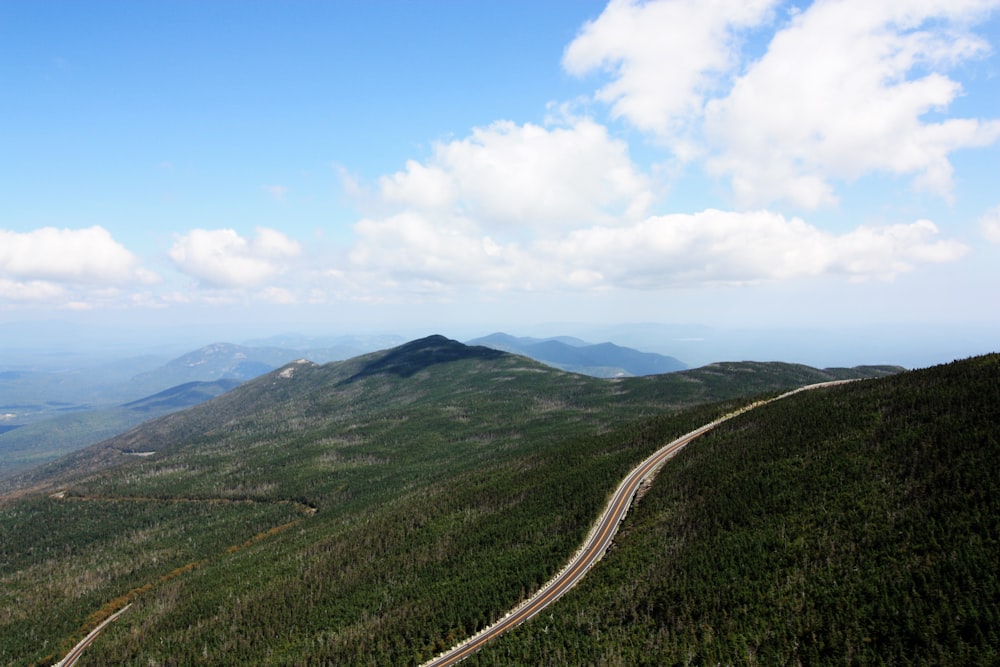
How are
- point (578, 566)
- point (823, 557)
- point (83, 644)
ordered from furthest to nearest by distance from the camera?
1. point (83, 644)
2. point (578, 566)
3. point (823, 557)

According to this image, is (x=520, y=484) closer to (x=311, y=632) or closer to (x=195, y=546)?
(x=311, y=632)

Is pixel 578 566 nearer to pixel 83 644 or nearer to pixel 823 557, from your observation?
pixel 823 557

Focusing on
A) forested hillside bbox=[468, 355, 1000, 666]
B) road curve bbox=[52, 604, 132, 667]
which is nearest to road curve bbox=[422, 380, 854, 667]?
forested hillside bbox=[468, 355, 1000, 666]

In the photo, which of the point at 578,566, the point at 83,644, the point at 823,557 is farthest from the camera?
the point at 83,644

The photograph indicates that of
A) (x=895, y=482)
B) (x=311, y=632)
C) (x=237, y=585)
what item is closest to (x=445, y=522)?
(x=311, y=632)

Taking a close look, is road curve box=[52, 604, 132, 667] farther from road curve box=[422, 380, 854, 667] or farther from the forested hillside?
the forested hillside

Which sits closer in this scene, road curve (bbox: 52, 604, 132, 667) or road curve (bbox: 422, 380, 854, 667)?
road curve (bbox: 422, 380, 854, 667)

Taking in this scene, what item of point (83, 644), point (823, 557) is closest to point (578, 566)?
point (823, 557)
